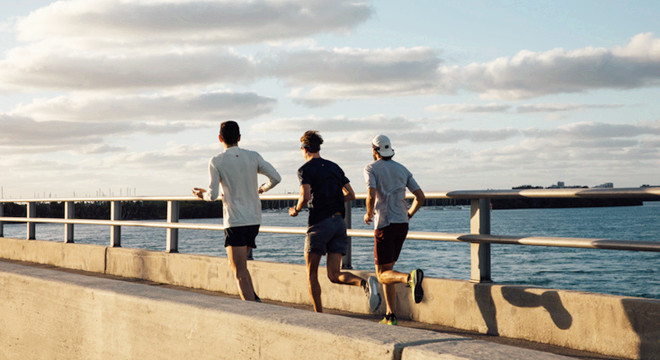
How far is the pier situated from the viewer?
3.49m

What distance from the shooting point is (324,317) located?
385 centimetres

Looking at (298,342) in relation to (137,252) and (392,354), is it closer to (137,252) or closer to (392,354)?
(392,354)

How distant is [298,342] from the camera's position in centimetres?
361

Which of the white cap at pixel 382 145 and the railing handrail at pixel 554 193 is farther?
the white cap at pixel 382 145

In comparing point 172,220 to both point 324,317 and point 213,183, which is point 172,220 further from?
point 324,317

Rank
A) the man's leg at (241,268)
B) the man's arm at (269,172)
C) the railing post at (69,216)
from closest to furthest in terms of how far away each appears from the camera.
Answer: the man's leg at (241,268), the man's arm at (269,172), the railing post at (69,216)

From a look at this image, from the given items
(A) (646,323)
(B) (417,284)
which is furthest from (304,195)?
(A) (646,323)

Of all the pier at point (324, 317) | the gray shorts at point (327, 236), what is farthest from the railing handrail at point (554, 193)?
the gray shorts at point (327, 236)

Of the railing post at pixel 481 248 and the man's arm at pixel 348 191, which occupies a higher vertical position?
the man's arm at pixel 348 191

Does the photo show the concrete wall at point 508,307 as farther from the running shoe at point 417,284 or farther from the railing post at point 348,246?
the running shoe at point 417,284

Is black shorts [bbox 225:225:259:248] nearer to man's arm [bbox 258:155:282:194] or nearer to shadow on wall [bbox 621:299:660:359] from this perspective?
man's arm [bbox 258:155:282:194]

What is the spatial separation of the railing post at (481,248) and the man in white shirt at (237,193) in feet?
6.50

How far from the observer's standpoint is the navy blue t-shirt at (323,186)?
23.3 ft

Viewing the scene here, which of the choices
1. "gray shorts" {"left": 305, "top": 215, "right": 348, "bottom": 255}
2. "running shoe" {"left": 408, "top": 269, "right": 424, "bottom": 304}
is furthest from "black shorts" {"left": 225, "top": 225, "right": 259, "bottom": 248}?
"running shoe" {"left": 408, "top": 269, "right": 424, "bottom": 304}
